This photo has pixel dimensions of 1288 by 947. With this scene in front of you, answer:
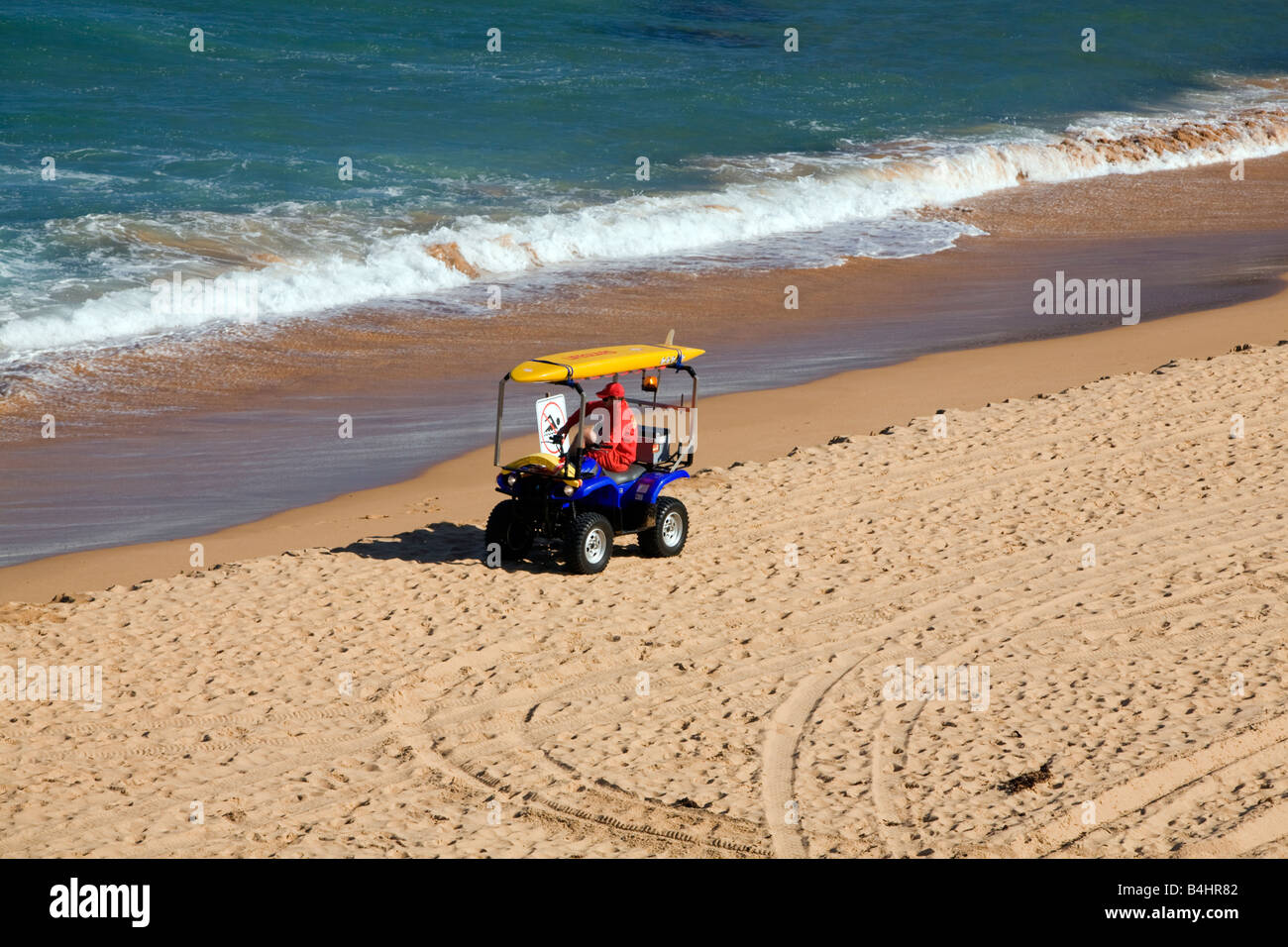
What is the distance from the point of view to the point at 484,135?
Answer: 1141 inches

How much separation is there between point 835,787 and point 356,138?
76.1ft

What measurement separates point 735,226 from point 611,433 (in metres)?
14.3

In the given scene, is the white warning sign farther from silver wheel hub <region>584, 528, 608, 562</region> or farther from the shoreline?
the shoreline

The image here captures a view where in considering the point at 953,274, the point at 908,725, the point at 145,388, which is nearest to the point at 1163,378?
the point at 953,274

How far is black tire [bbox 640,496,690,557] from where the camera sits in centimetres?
1066

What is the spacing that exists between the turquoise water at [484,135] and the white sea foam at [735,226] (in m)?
0.06

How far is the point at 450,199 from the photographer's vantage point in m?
24.5

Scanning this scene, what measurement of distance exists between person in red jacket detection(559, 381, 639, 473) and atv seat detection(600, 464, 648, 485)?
0.03m

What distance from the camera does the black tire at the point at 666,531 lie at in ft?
35.0
